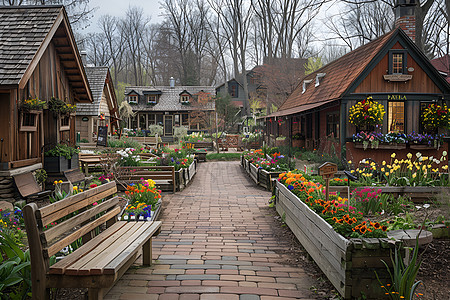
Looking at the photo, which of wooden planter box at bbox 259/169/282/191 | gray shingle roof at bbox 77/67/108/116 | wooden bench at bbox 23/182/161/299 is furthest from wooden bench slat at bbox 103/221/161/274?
gray shingle roof at bbox 77/67/108/116

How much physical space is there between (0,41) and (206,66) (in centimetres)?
4346

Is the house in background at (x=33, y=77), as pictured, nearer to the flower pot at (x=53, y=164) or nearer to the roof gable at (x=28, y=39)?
the roof gable at (x=28, y=39)

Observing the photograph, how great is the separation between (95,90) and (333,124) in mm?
13677

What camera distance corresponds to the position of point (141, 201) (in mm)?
6637

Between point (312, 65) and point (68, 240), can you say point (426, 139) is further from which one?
point (312, 65)

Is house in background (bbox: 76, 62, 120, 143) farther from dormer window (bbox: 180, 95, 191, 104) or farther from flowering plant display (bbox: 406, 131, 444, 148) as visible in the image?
flowering plant display (bbox: 406, 131, 444, 148)

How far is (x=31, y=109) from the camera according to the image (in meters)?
8.47

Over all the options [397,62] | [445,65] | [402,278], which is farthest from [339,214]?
[445,65]

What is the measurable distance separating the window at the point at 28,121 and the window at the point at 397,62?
11465mm

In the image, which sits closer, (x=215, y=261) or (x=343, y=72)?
(x=215, y=261)

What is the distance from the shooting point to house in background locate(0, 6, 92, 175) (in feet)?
26.4

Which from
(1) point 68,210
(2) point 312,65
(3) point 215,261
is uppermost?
(2) point 312,65

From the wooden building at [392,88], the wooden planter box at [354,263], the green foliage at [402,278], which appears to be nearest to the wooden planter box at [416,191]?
the wooden planter box at [354,263]

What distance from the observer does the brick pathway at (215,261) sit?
3658 millimetres
